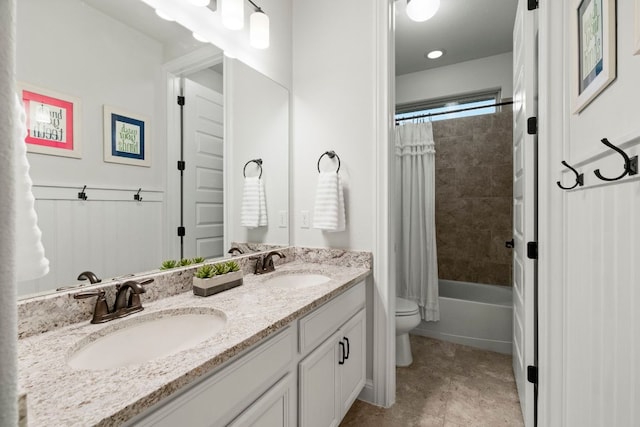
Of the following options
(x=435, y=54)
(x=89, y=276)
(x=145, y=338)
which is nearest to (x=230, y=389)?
(x=145, y=338)

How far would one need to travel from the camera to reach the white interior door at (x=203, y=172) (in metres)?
A: 1.40

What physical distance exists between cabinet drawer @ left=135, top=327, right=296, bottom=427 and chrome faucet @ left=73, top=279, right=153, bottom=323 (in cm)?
46

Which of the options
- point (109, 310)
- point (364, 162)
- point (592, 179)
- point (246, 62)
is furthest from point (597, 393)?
point (246, 62)

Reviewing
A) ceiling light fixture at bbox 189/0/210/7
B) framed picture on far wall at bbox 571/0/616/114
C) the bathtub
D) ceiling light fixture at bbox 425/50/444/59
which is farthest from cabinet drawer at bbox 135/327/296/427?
ceiling light fixture at bbox 425/50/444/59

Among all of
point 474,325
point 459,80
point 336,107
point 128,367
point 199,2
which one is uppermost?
point 459,80

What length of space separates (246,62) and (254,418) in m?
1.69

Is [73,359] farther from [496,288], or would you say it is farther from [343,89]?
[496,288]

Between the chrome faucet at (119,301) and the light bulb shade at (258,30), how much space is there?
1.32 meters

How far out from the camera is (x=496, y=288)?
308cm

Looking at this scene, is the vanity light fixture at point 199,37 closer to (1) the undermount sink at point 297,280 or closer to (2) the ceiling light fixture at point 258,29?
(2) the ceiling light fixture at point 258,29

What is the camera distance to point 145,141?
1.20 m

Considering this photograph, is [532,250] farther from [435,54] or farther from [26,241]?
[435,54]

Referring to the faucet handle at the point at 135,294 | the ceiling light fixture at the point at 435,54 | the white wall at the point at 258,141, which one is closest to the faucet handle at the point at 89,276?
the faucet handle at the point at 135,294

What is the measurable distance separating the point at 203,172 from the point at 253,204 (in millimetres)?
410
